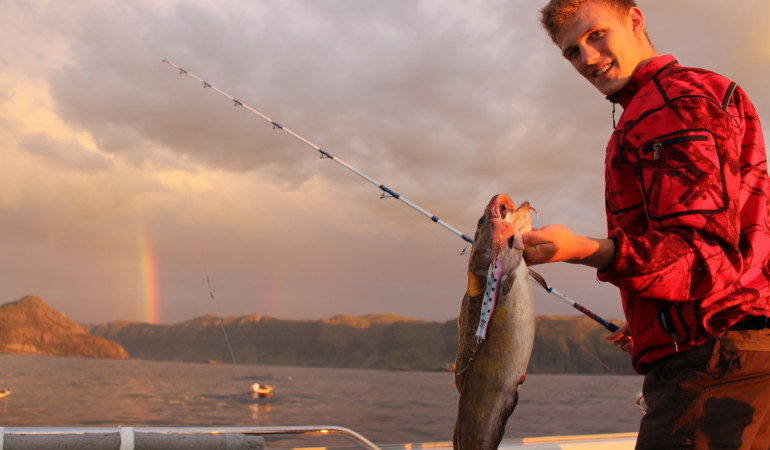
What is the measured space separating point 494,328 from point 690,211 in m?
0.94

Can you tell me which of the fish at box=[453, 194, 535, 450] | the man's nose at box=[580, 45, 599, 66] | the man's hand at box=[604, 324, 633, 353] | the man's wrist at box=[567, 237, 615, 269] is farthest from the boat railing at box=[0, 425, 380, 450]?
the man's nose at box=[580, 45, 599, 66]

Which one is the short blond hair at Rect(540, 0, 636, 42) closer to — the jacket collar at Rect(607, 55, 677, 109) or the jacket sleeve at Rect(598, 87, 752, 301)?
the jacket collar at Rect(607, 55, 677, 109)

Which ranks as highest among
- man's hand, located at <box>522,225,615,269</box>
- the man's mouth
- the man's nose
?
the man's nose

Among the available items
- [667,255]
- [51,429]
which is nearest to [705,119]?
[667,255]

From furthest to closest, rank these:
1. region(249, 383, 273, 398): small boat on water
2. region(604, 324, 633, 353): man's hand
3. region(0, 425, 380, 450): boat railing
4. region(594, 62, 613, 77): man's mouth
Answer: region(249, 383, 273, 398): small boat on water, region(0, 425, 380, 450): boat railing, region(604, 324, 633, 353): man's hand, region(594, 62, 613, 77): man's mouth

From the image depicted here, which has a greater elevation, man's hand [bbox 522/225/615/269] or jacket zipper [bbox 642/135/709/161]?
jacket zipper [bbox 642/135/709/161]

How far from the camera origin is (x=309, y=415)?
57000 mm

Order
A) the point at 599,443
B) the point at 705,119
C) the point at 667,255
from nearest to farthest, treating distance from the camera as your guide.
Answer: the point at 667,255 < the point at 705,119 < the point at 599,443

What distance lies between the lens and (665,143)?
2330 millimetres

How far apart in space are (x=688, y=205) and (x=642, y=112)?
1.79ft

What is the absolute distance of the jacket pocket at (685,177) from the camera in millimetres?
2193

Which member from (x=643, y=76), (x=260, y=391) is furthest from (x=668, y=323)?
(x=260, y=391)

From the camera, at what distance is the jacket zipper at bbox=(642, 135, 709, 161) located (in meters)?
2.26

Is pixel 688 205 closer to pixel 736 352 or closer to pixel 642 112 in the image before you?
pixel 642 112
